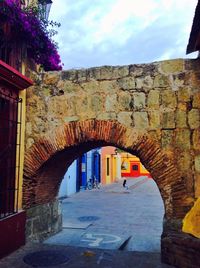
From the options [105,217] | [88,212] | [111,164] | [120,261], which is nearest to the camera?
[120,261]

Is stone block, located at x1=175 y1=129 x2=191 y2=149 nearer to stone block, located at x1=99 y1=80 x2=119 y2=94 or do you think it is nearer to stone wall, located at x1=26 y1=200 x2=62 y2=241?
stone block, located at x1=99 y1=80 x2=119 y2=94

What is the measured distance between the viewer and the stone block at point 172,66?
536 centimetres

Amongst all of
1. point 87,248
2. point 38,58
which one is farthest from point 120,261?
point 38,58

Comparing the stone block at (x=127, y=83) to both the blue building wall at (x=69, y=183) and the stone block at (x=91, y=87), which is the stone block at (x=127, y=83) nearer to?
the stone block at (x=91, y=87)

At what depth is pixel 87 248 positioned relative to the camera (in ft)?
19.6

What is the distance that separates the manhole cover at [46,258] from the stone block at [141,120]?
2500 mm

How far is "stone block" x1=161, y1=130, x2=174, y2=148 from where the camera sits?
207 inches

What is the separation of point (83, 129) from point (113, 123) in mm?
542

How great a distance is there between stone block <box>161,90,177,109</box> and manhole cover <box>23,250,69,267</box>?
3.01m

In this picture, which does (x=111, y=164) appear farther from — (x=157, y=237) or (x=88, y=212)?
(x=157, y=237)

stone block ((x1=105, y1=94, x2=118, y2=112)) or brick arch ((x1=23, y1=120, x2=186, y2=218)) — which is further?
stone block ((x1=105, y1=94, x2=118, y2=112))

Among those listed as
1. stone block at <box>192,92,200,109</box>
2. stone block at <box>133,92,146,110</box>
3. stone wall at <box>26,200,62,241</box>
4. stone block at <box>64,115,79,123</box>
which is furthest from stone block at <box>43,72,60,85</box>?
stone block at <box>192,92,200,109</box>

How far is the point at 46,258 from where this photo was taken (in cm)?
530

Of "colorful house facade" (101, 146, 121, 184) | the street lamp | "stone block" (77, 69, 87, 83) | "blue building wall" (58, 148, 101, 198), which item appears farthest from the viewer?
"colorful house facade" (101, 146, 121, 184)
